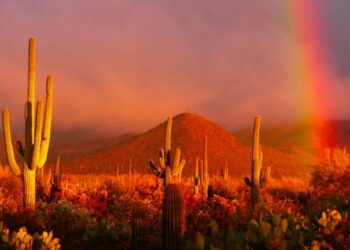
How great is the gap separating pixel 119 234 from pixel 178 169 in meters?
9.31

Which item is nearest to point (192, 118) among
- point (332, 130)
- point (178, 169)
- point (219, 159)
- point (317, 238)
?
point (219, 159)

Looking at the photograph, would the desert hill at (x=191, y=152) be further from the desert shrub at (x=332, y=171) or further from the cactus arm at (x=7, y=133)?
the cactus arm at (x=7, y=133)

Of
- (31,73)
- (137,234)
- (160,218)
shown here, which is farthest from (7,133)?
(137,234)

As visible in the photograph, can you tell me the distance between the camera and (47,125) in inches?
543

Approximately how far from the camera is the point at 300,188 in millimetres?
25922

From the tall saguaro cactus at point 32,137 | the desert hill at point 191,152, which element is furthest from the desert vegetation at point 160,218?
the desert hill at point 191,152

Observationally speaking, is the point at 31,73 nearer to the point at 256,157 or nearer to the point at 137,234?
the point at 137,234

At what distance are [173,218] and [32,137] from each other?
7.00 m

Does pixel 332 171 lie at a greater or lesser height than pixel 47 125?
lesser

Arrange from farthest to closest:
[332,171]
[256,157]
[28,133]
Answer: [332,171] → [256,157] → [28,133]

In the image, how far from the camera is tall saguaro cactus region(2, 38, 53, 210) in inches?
524

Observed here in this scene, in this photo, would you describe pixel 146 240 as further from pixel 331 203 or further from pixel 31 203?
pixel 31 203

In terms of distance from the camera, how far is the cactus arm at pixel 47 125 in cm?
1362

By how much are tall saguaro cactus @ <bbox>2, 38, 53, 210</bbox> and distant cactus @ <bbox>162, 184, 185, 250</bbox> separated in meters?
6.05
